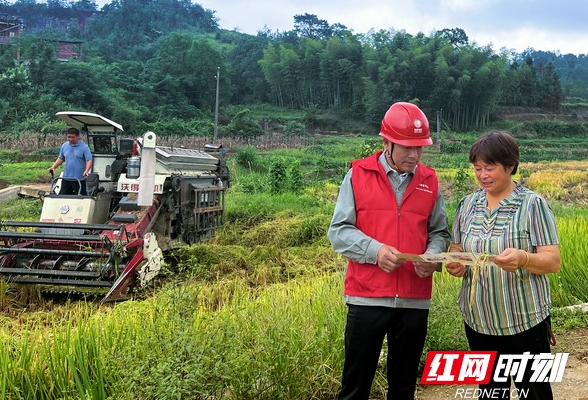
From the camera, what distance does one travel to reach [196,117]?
47844 millimetres

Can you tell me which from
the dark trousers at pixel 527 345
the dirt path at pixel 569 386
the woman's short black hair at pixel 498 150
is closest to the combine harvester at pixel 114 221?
the dirt path at pixel 569 386

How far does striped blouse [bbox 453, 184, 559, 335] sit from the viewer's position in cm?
269

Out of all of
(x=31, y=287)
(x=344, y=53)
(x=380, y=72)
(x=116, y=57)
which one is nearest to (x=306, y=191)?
(x=31, y=287)

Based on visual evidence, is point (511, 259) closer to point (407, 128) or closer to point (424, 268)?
point (424, 268)

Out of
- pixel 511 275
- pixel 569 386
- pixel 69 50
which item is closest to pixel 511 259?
pixel 511 275

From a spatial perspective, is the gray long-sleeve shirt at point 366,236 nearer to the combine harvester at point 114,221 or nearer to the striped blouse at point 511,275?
the striped blouse at point 511,275

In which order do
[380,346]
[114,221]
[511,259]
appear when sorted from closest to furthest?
[511,259], [380,346], [114,221]

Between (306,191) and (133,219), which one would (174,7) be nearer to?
(306,191)

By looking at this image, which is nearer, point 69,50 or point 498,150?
point 498,150

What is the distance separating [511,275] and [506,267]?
157mm

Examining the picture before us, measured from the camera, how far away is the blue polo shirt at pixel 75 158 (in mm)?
8547

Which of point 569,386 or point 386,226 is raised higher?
point 386,226

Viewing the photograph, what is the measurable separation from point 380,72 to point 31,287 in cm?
5119

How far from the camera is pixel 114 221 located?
7.76m
